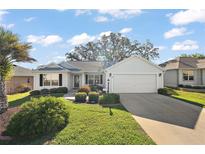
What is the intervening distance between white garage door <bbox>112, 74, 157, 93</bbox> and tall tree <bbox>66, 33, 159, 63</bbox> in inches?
815

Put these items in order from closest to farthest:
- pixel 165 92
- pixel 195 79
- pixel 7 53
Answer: pixel 7 53 < pixel 165 92 < pixel 195 79

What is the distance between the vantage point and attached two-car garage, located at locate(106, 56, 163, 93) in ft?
75.0

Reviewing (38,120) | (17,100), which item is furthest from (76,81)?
(38,120)

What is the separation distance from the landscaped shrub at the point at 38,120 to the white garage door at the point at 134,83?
44.2 ft

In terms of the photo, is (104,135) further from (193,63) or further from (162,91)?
(193,63)

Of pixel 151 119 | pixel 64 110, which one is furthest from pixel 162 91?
pixel 64 110

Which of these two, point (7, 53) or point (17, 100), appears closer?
point (7, 53)

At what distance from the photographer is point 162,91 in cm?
2180

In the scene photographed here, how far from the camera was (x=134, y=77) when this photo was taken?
908 inches

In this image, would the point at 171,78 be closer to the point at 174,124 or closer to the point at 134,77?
the point at 134,77

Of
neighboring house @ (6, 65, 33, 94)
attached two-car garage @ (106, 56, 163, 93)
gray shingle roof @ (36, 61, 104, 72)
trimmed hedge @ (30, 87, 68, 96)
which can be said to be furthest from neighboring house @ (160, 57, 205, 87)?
neighboring house @ (6, 65, 33, 94)

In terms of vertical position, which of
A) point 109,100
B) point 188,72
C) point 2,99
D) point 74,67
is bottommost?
point 109,100

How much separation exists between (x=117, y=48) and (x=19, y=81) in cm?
2030

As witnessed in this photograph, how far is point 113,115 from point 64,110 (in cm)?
246
